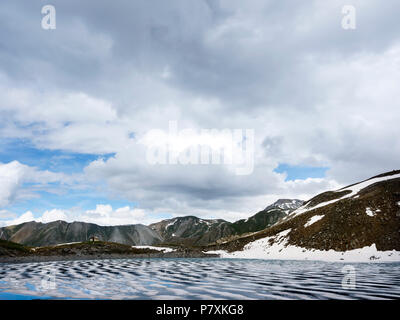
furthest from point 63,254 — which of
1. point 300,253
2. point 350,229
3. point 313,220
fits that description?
point 350,229

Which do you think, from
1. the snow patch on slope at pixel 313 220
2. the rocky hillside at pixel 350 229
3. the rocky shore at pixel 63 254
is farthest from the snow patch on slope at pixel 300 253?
the rocky shore at pixel 63 254

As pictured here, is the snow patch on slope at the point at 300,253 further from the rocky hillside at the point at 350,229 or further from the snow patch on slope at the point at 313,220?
the snow patch on slope at the point at 313,220

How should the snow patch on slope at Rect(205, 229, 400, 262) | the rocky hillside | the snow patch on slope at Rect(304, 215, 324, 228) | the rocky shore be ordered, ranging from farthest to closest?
the snow patch on slope at Rect(304, 215, 324, 228) → the rocky shore → the rocky hillside → the snow patch on slope at Rect(205, 229, 400, 262)

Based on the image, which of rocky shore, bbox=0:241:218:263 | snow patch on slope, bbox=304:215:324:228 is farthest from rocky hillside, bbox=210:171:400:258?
rocky shore, bbox=0:241:218:263

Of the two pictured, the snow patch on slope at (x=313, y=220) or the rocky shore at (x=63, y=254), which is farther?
the snow patch on slope at (x=313, y=220)

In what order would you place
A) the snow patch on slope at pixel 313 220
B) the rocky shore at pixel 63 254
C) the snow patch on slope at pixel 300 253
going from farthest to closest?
the snow patch on slope at pixel 313 220, the rocky shore at pixel 63 254, the snow patch on slope at pixel 300 253

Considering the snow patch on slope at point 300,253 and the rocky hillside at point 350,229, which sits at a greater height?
the rocky hillside at point 350,229

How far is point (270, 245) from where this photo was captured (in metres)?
103

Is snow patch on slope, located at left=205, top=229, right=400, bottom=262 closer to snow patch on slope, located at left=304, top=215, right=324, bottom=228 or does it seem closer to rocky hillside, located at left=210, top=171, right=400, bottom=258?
rocky hillside, located at left=210, top=171, right=400, bottom=258
